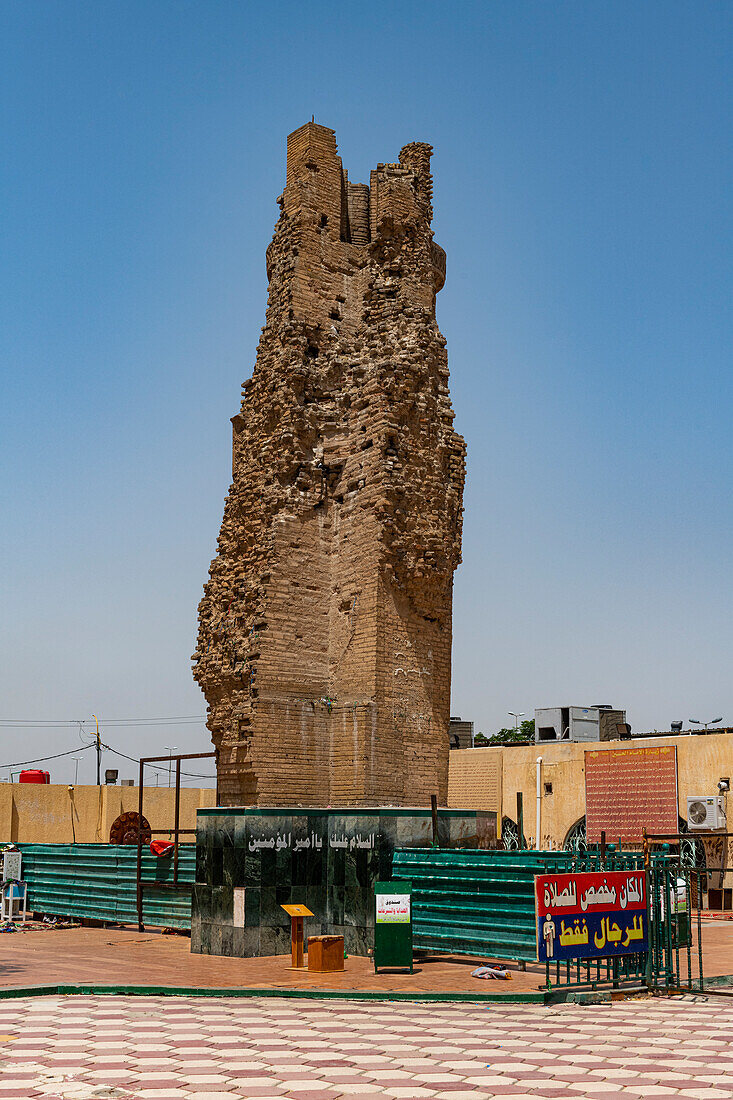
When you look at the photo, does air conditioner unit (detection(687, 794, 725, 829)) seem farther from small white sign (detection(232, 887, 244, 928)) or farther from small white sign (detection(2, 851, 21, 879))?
small white sign (detection(232, 887, 244, 928))

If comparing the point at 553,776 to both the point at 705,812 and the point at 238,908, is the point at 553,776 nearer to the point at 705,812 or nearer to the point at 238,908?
the point at 705,812

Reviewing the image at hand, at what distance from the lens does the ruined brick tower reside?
15.7 metres

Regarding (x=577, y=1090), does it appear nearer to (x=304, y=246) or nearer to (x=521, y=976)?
(x=521, y=976)

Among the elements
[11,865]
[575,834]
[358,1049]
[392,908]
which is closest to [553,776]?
[575,834]

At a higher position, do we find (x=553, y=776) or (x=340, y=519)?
(x=340, y=519)

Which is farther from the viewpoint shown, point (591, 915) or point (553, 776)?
point (553, 776)

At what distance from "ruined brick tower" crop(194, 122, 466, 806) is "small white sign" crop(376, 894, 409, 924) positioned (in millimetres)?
2737

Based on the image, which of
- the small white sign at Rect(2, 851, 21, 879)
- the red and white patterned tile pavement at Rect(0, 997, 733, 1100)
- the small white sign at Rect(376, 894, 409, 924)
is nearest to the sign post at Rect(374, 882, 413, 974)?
the small white sign at Rect(376, 894, 409, 924)

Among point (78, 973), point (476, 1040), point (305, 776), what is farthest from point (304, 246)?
point (476, 1040)

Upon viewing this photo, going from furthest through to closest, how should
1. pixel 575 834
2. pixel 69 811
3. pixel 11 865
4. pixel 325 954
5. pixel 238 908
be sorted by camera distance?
1. pixel 69 811
2. pixel 575 834
3. pixel 11 865
4. pixel 238 908
5. pixel 325 954

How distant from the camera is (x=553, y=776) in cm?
3322

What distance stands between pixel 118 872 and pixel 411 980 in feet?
28.5

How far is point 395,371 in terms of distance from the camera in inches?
655

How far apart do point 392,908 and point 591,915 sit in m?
2.63
